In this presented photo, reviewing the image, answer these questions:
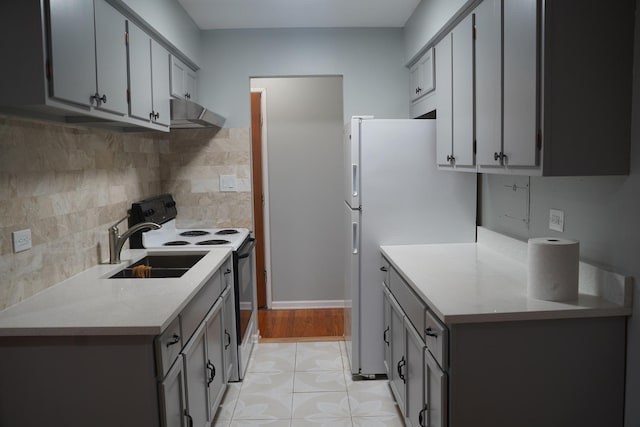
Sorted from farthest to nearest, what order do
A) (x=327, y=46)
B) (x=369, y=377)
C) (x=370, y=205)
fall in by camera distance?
(x=327, y=46)
(x=369, y=377)
(x=370, y=205)

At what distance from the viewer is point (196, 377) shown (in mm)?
2305

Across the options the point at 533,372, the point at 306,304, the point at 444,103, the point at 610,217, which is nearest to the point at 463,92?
the point at 444,103

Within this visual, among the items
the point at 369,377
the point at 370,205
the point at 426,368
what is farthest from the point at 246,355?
the point at 426,368

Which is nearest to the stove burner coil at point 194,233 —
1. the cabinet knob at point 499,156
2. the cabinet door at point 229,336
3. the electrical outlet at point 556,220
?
the cabinet door at point 229,336

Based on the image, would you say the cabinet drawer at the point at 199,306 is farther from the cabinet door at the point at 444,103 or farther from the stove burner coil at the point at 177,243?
the cabinet door at the point at 444,103

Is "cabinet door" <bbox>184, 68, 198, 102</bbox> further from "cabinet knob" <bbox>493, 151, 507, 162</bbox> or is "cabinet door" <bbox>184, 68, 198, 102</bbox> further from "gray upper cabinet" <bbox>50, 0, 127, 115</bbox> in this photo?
"cabinet knob" <bbox>493, 151, 507, 162</bbox>

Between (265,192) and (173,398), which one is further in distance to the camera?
(265,192)

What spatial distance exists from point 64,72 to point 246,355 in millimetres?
2358

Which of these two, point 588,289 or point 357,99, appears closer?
point 588,289

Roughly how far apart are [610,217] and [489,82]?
0.75 metres

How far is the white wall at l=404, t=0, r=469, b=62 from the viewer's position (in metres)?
2.68

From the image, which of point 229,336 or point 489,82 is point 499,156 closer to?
point 489,82

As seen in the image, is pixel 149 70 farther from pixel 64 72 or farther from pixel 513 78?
pixel 513 78

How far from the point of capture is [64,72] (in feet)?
5.84
